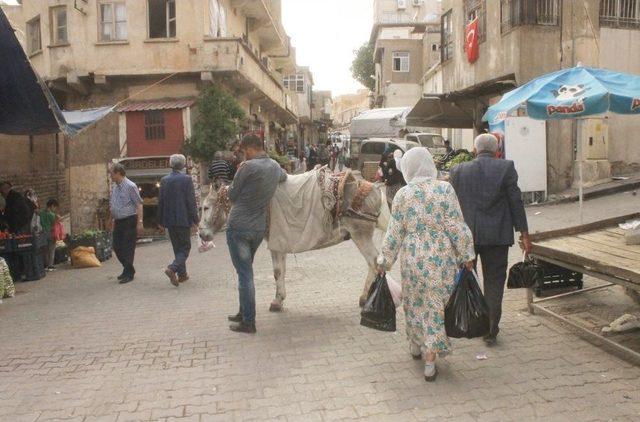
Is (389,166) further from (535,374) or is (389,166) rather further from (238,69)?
(535,374)

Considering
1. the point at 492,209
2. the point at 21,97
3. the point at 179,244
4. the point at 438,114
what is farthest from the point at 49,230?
the point at 438,114

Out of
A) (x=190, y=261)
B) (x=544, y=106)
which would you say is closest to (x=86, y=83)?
(x=190, y=261)

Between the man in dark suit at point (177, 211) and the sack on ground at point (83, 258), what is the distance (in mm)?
3468

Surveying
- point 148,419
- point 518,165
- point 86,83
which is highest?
point 86,83

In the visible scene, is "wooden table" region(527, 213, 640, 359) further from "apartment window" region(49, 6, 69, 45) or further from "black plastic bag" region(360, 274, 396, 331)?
"apartment window" region(49, 6, 69, 45)

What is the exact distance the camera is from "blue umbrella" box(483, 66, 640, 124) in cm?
642

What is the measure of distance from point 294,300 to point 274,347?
1.75m

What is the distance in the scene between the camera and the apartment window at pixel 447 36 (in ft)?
71.6

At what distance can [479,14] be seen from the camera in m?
18.4

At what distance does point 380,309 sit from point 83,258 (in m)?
8.24

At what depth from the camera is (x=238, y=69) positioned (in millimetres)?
16625

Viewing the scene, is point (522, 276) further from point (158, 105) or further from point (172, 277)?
point (158, 105)

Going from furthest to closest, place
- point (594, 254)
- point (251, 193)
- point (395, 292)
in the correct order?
point (251, 193) → point (594, 254) → point (395, 292)

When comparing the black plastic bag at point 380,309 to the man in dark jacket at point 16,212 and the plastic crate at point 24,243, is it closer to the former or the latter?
the plastic crate at point 24,243
